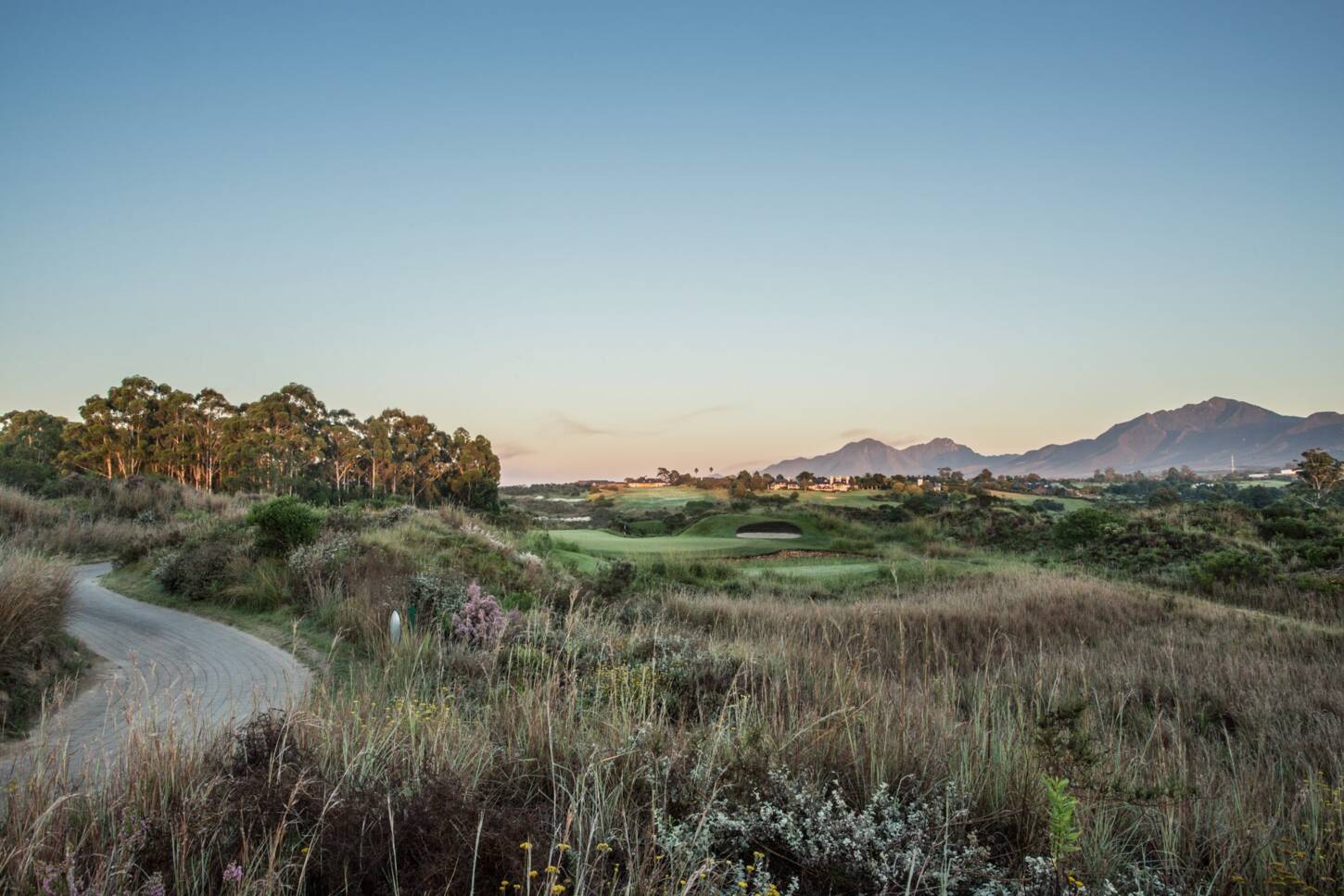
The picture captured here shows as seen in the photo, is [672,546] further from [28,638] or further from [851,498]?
[28,638]

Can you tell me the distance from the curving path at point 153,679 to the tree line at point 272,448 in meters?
39.4

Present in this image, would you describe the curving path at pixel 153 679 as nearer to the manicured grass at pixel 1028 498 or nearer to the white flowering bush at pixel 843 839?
the white flowering bush at pixel 843 839

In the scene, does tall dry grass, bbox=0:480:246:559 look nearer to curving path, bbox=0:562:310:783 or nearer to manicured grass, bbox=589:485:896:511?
curving path, bbox=0:562:310:783

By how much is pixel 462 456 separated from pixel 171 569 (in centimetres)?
4113

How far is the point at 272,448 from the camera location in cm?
5019

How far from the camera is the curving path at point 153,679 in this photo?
4379mm

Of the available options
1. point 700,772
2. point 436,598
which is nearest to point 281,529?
point 436,598

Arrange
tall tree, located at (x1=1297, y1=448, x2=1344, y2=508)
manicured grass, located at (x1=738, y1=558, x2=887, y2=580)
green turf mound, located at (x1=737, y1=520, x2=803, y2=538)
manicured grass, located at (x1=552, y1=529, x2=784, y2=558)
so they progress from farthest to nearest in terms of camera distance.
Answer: green turf mound, located at (x1=737, y1=520, x2=803, y2=538) < tall tree, located at (x1=1297, y1=448, x2=1344, y2=508) < manicured grass, located at (x1=552, y1=529, x2=784, y2=558) < manicured grass, located at (x1=738, y1=558, x2=887, y2=580)

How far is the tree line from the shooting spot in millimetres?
49781

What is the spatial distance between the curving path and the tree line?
129ft

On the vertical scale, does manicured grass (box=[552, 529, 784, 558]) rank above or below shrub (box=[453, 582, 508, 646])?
below

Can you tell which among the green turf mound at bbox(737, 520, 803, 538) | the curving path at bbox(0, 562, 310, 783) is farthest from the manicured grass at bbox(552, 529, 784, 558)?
the curving path at bbox(0, 562, 310, 783)

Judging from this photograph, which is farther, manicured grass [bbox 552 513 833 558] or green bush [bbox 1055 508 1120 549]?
manicured grass [bbox 552 513 833 558]

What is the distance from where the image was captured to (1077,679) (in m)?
9.62
